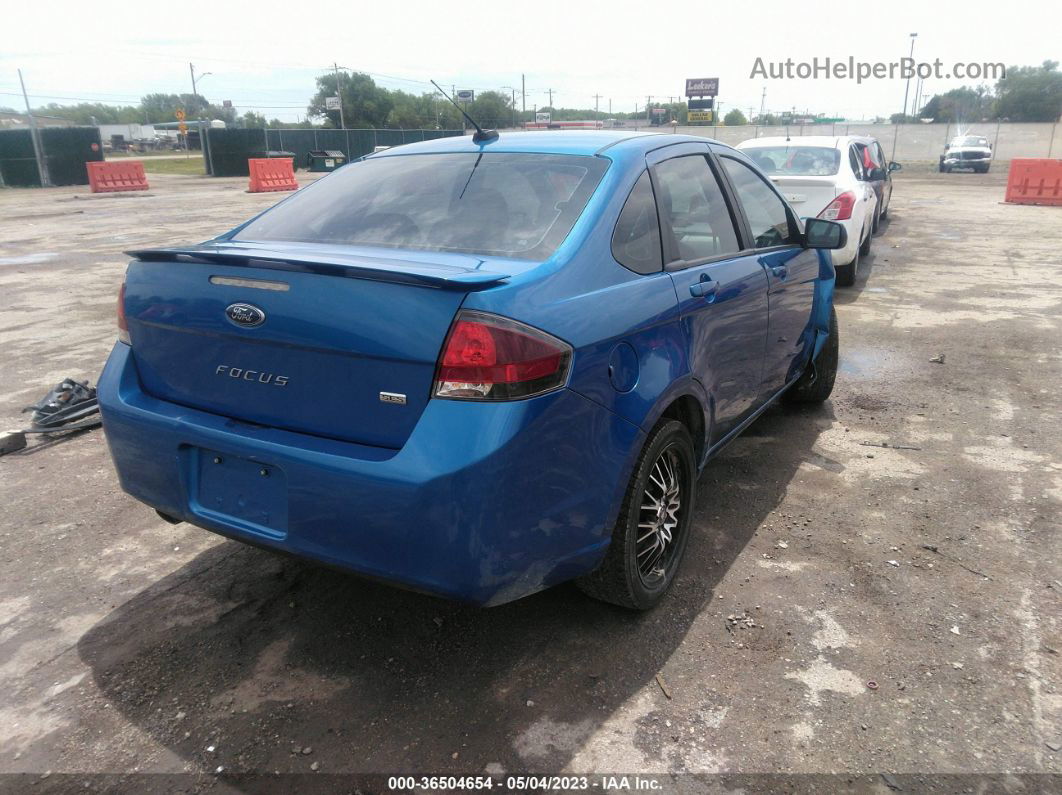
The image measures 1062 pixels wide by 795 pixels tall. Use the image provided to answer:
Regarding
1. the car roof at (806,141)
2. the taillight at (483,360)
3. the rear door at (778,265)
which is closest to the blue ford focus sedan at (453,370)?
the taillight at (483,360)

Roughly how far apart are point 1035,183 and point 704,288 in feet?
68.5

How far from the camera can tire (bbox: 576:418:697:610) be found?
2766 mm

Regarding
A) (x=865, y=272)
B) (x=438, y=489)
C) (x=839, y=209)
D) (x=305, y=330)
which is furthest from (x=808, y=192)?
(x=438, y=489)

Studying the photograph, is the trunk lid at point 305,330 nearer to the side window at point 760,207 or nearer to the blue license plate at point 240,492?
the blue license plate at point 240,492

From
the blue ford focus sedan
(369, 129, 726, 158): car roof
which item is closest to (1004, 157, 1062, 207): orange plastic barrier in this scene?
(369, 129, 726, 158): car roof

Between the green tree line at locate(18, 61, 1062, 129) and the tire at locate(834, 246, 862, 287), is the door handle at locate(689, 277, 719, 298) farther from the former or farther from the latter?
the green tree line at locate(18, 61, 1062, 129)

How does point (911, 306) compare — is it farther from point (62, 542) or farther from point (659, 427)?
point (62, 542)

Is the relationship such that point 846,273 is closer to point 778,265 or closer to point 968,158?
point 778,265

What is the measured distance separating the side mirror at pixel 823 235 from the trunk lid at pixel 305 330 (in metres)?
2.45

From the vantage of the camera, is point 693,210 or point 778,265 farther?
point 778,265

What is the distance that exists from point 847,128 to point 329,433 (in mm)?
55209

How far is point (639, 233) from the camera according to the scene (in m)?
2.91

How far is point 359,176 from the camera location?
341 centimetres

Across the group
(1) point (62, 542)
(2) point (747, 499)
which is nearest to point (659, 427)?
(2) point (747, 499)
